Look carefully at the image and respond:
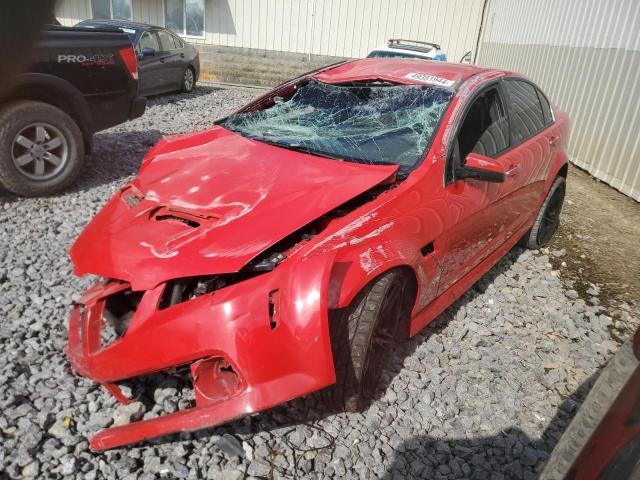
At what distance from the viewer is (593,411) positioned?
113 cm

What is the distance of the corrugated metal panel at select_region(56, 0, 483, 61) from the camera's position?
14.9 meters

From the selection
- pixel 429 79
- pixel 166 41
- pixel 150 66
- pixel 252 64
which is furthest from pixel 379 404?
pixel 252 64

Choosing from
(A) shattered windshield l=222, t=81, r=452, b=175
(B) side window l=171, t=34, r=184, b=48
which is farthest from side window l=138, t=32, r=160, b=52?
(A) shattered windshield l=222, t=81, r=452, b=175

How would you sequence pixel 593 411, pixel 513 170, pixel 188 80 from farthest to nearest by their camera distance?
1. pixel 188 80
2. pixel 513 170
3. pixel 593 411

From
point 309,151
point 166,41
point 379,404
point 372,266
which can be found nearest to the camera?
point 372,266

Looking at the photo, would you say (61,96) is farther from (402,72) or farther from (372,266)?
(372,266)

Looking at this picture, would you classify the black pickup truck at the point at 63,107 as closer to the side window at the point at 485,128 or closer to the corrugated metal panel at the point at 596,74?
the side window at the point at 485,128

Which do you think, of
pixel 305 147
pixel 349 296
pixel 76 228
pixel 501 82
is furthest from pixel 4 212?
pixel 501 82

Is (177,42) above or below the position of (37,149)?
above

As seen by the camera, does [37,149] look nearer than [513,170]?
No

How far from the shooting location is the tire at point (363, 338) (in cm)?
215

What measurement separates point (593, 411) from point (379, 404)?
1478 millimetres

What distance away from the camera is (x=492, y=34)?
13.5m

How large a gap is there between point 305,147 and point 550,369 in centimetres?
199
